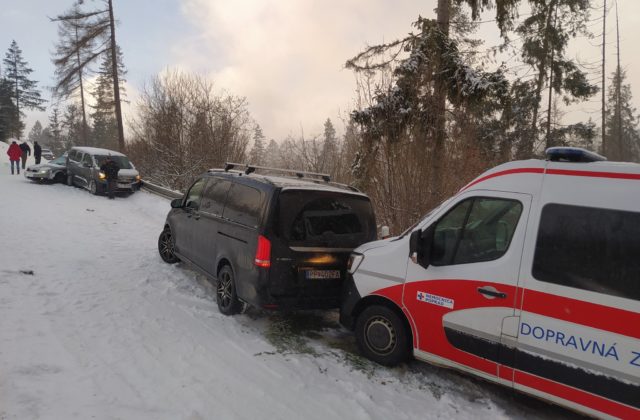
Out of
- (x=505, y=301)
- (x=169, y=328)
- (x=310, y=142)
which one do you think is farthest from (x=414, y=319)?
(x=310, y=142)

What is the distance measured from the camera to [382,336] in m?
4.61

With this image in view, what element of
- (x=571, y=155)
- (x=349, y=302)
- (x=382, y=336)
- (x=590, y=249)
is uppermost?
(x=571, y=155)

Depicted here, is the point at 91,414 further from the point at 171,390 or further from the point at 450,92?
the point at 450,92

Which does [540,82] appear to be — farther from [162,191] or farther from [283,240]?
[283,240]

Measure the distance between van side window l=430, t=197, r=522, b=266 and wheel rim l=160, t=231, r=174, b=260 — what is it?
5.65m

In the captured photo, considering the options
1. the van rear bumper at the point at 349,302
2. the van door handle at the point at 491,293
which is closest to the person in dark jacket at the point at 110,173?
the van rear bumper at the point at 349,302

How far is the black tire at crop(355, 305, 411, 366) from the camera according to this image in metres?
4.46

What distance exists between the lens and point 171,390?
12.3 feet

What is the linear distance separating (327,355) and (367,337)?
1.67 ft

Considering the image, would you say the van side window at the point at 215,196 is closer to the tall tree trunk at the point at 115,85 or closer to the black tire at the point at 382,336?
the black tire at the point at 382,336

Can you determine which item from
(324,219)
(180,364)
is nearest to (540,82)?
(324,219)

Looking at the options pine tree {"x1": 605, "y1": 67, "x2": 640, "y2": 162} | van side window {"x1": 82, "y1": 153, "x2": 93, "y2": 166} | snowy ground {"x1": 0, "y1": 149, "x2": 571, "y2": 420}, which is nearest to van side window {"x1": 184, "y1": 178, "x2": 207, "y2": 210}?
snowy ground {"x1": 0, "y1": 149, "x2": 571, "y2": 420}

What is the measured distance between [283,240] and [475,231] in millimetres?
2214

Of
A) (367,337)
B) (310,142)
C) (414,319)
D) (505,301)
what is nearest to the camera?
(505,301)
